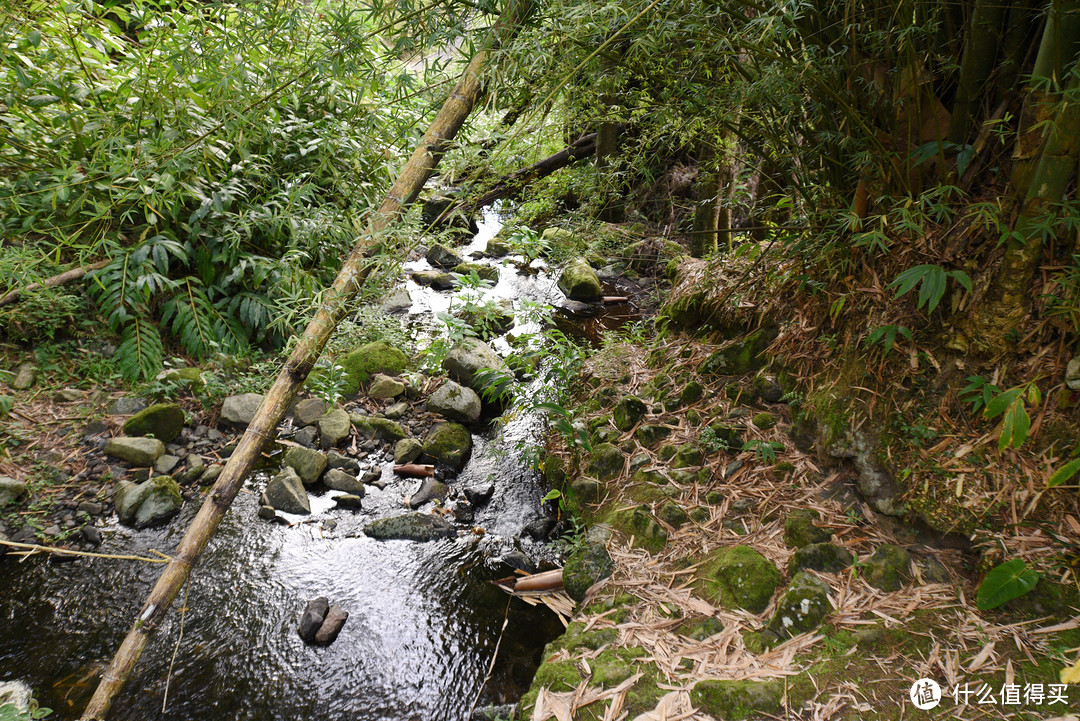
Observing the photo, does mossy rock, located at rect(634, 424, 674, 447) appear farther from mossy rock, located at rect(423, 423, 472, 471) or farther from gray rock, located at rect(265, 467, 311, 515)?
gray rock, located at rect(265, 467, 311, 515)

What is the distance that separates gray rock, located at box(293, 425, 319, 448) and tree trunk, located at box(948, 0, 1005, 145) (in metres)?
3.85

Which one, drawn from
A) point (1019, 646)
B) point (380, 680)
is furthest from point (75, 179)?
point (1019, 646)

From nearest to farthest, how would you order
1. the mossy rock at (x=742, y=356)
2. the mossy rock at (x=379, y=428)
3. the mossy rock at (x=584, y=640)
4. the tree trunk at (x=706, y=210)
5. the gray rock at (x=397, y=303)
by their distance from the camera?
1. the mossy rock at (x=584, y=640)
2. the mossy rock at (x=742, y=356)
3. the mossy rock at (x=379, y=428)
4. the tree trunk at (x=706, y=210)
5. the gray rock at (x=397, y=303)

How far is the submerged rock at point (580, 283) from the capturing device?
6.01 meters

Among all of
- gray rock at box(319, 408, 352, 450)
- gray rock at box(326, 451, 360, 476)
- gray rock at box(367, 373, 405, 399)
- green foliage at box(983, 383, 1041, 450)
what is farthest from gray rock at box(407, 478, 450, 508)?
green foliage at box(983, 383, 1041, 450)

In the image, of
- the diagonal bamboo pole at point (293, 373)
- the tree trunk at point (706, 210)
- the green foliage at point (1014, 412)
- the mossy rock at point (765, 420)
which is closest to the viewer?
the green foliage at point (1014, 412)

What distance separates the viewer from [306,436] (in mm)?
3801

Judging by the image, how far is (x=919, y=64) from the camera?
183 centimetres

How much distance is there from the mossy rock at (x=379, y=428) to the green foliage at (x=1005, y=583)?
3.24 m

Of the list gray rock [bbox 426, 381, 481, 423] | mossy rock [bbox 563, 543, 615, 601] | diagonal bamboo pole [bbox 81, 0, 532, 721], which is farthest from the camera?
gray rock [bbox 426, 381, 481, 423]

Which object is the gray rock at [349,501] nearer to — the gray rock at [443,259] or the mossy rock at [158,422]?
the mossy rock at [158,422]

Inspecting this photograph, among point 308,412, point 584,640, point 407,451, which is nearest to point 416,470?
point 407,451

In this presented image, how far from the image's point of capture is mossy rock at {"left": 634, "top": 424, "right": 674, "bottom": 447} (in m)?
2.99

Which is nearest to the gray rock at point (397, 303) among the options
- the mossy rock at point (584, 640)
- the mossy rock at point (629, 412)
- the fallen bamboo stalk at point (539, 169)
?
the fallen bamboo stalk at point (539, 169)
